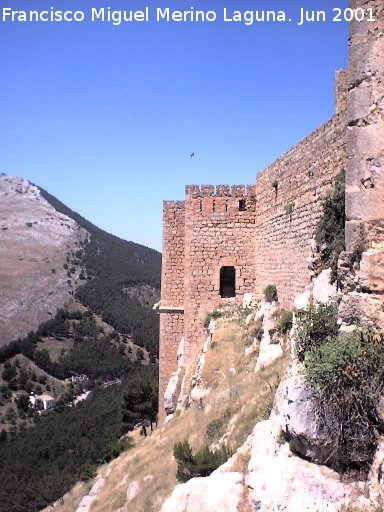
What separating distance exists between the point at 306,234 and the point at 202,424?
15.9ft

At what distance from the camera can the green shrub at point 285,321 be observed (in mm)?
12031

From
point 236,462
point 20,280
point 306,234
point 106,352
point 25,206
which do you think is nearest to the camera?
point 236,462

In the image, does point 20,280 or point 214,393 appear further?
point 20,280

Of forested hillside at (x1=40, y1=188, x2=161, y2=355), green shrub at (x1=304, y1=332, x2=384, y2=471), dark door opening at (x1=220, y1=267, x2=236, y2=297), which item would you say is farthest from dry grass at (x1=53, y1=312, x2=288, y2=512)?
forested hillside at (x1=40, y1=188, x2=161, y2=355)

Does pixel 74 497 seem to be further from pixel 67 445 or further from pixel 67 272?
pixel 67 272

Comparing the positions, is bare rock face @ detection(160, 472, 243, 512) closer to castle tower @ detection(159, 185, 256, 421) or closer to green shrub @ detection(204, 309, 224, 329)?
green shrub @ detection(204, 309, 224, 329)

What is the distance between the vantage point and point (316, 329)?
6.20 metres

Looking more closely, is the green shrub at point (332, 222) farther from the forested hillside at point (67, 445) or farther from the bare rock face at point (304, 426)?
the forested hillside at point (67, 445)

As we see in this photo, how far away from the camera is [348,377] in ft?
16.5

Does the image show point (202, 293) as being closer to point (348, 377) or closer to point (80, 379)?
point (348, 377)

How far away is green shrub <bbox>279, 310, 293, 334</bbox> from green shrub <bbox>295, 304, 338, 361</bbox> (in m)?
5.71

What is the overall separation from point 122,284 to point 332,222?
75.7 m

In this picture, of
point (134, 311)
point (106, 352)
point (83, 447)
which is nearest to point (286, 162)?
point (83, 447)

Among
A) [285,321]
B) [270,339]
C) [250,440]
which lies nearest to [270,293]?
[270,339]
